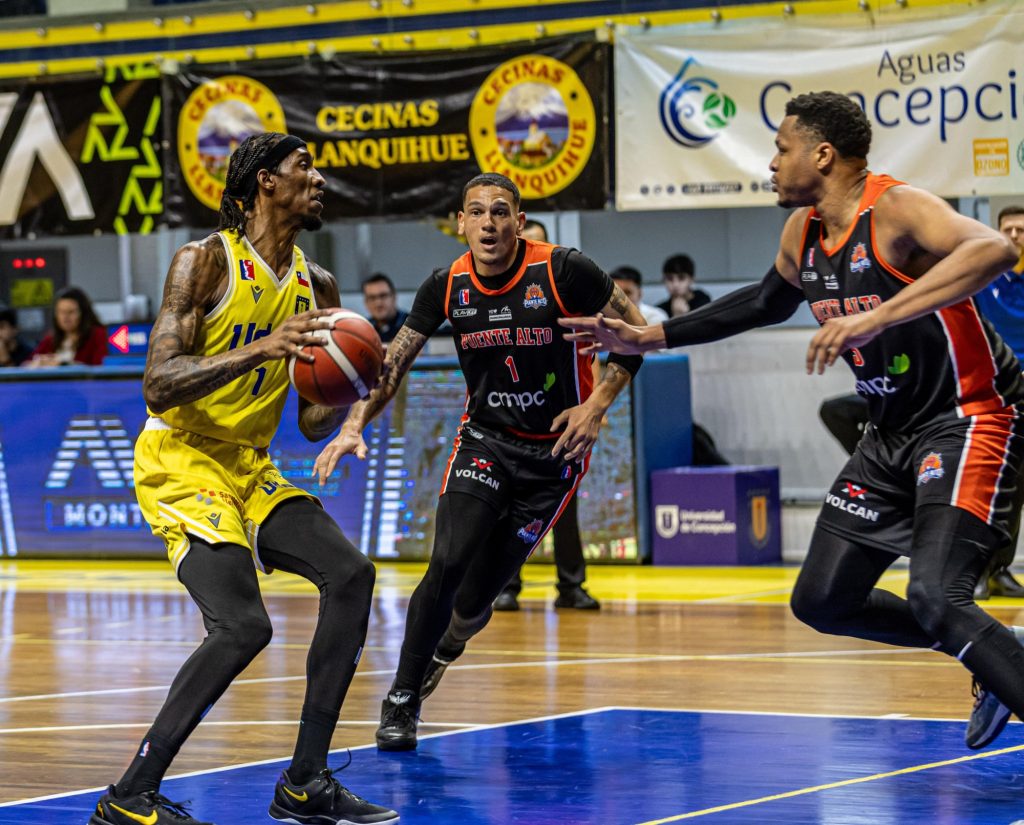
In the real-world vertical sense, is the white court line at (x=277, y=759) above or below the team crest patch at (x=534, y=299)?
below

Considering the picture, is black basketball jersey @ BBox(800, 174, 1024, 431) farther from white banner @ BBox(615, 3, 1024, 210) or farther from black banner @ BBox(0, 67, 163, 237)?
black banner @ BBox(0, 67, 163, 237)

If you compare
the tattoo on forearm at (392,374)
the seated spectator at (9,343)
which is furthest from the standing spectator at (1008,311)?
the seated spectator at (9,343)

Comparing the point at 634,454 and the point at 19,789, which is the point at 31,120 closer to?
the point at 634,454

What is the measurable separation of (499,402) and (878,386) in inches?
73.3

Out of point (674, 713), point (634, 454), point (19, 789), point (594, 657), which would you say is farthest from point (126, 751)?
point (634, 454)

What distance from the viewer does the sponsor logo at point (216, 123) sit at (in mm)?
14203

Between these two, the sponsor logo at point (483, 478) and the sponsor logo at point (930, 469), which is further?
the sponsor logo at point (483, 478)

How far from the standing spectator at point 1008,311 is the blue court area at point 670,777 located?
3809 millimetres

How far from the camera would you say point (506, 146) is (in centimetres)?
1348

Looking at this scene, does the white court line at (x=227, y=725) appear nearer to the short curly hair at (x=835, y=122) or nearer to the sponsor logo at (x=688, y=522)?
the short curly hair at (x=835, y=122)

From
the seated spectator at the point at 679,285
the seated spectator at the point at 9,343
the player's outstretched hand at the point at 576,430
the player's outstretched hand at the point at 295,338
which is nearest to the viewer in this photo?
the player's outstretched hand at the point at 295,338

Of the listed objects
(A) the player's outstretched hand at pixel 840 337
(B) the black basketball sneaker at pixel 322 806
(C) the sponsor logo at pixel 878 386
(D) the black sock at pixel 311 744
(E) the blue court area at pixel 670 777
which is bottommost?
(E) the blue court area at pixel 670 777

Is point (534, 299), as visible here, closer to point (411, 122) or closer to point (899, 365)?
point (899, 365)

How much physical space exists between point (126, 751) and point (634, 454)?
20.6 feet
